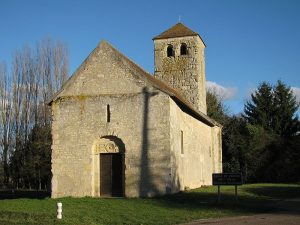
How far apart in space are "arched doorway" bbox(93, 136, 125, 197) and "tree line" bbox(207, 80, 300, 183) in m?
23.1

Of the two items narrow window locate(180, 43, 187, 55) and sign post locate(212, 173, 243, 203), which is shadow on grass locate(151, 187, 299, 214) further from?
narrow window locate(180, 43, 187, 55)

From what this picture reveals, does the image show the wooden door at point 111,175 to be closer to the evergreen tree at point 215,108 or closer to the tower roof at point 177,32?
the tower roof at point 177,32

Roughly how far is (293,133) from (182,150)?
81.2 ft

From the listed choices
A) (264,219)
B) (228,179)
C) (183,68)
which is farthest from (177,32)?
(264,219)

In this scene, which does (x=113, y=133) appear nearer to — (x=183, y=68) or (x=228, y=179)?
(x=228, y=179)

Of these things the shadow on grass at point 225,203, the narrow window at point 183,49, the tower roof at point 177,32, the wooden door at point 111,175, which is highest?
the tower roof at point 177,32

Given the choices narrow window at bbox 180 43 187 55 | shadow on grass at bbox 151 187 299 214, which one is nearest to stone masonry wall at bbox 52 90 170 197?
shadow on grass at bbox 151 187 299 214

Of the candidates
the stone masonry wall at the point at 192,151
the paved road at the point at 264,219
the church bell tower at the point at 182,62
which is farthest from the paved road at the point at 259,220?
the church bell tower at the point at 182,62

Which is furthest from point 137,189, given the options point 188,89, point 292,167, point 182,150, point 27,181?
point 27,181

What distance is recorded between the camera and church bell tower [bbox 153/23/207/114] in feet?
110

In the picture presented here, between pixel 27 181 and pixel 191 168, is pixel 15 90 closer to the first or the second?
pixel 27 181

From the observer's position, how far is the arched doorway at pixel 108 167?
23.1 m

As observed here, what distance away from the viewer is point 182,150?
2602 centimetres

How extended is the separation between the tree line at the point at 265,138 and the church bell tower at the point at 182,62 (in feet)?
40.5
